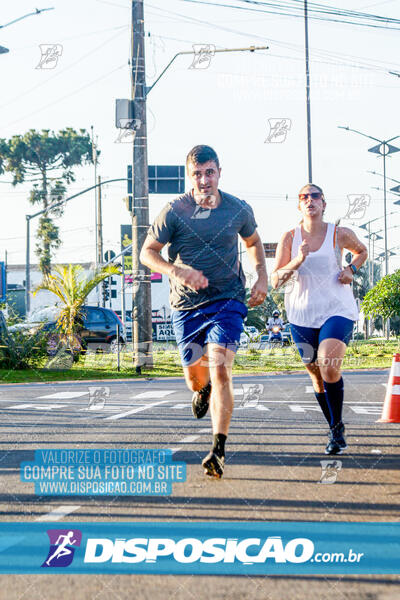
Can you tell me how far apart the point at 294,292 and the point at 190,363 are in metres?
1.06

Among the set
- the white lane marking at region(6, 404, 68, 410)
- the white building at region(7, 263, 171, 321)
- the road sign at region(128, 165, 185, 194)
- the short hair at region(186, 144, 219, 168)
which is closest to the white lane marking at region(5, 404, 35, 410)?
the white lane marking at region(6, 404, 68, 410)

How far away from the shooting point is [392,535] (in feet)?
12.9

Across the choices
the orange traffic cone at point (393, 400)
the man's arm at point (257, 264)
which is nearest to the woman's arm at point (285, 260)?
the man's arm at point (257, 264)

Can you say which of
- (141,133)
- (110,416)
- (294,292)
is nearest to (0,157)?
(141,133)

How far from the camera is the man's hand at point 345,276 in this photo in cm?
581

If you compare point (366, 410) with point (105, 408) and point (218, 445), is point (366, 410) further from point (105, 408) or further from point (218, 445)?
point (218, 445)

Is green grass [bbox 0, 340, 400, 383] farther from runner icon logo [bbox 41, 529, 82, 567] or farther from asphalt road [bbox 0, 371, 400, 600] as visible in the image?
runner icon logo [bbox 41, 529, 82, 567]

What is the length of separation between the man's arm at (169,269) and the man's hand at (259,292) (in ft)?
1.32

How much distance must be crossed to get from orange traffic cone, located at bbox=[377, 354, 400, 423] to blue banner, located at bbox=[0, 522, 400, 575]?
496 cm

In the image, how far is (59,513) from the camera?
4.49 meters

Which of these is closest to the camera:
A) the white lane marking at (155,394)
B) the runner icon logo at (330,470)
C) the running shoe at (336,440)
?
the runner icon logo at (330,470)

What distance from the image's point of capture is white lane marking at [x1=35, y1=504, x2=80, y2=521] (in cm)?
438

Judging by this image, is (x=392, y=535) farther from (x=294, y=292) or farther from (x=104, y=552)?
(x=294, y=292)

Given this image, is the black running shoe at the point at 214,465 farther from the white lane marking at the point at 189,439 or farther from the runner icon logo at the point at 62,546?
the white lane marking at the point at 189,439
